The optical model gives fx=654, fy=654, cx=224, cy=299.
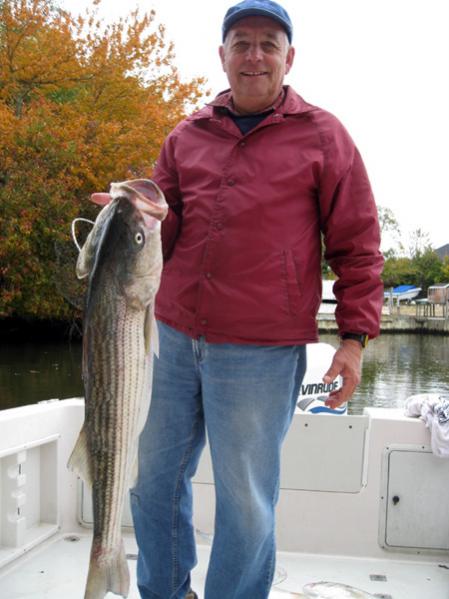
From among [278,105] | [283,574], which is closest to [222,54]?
[278,105]

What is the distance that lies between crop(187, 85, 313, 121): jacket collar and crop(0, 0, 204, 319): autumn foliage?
20.6 m

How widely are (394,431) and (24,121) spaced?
20853 millimetres

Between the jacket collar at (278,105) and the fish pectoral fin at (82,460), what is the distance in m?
1.33

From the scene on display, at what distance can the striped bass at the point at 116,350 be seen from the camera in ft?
7.02

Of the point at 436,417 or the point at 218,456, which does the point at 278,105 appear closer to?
the point at 218,456

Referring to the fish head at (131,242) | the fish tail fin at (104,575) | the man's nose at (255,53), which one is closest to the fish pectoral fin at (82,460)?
the fish tail fin at (104,575)

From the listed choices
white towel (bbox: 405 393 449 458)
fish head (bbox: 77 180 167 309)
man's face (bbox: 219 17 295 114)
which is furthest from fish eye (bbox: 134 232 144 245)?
white towel (bbox: 405 393 449 458)

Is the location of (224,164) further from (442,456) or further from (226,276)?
(442,456)

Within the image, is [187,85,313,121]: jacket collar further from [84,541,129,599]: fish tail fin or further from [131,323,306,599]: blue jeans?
[84,541,129,599]: fish tail fin

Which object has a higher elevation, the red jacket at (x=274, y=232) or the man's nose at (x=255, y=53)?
the man's nose at (x=255, y=53)

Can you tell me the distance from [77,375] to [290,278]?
20072mm

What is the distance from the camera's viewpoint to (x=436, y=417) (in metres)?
3.89

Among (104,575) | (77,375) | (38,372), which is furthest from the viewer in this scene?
(38,372)

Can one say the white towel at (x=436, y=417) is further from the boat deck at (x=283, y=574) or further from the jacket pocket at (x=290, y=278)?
the jacket pocket at (x=290, y=278)
